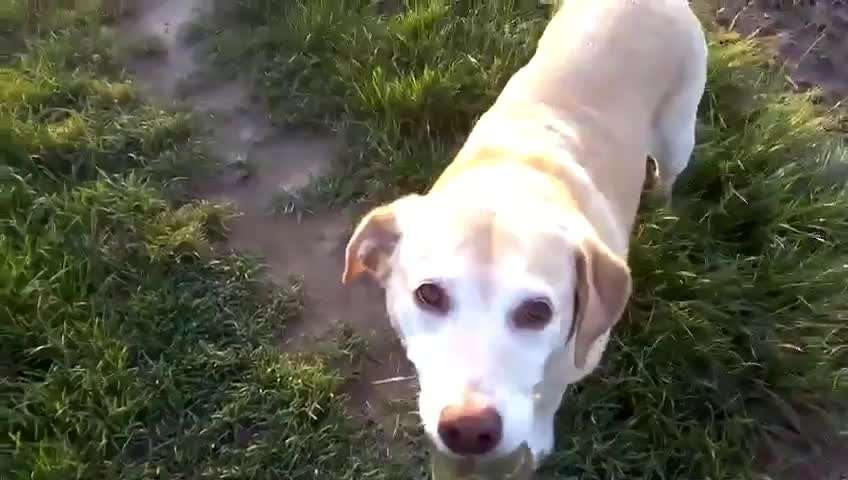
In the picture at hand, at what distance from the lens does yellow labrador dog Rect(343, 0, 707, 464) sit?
6.57 feet

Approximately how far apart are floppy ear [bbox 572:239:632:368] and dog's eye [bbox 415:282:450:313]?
340 mm

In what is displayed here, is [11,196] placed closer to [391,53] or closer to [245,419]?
[245,419]

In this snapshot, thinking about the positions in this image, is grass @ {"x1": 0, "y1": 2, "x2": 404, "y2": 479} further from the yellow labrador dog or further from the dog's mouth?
the yellow labrador dog

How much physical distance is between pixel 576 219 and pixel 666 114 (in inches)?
41.7

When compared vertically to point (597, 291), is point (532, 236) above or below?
above

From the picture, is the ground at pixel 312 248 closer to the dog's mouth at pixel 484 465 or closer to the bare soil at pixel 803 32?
the bare soil at pixel 803 32

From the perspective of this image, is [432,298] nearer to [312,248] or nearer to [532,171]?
[532,171]

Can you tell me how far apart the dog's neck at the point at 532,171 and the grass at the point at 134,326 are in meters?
0.91

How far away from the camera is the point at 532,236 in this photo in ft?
6.92

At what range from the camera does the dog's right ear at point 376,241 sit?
2.30m

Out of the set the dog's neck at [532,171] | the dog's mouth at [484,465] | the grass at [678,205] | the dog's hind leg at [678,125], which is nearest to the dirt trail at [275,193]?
the grass at [678,205]

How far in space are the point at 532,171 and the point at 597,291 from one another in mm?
473

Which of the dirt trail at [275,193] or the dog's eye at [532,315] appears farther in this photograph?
the dirt trail at [275,193]

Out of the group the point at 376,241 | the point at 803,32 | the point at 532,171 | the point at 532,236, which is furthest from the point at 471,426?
the point at 803,32
